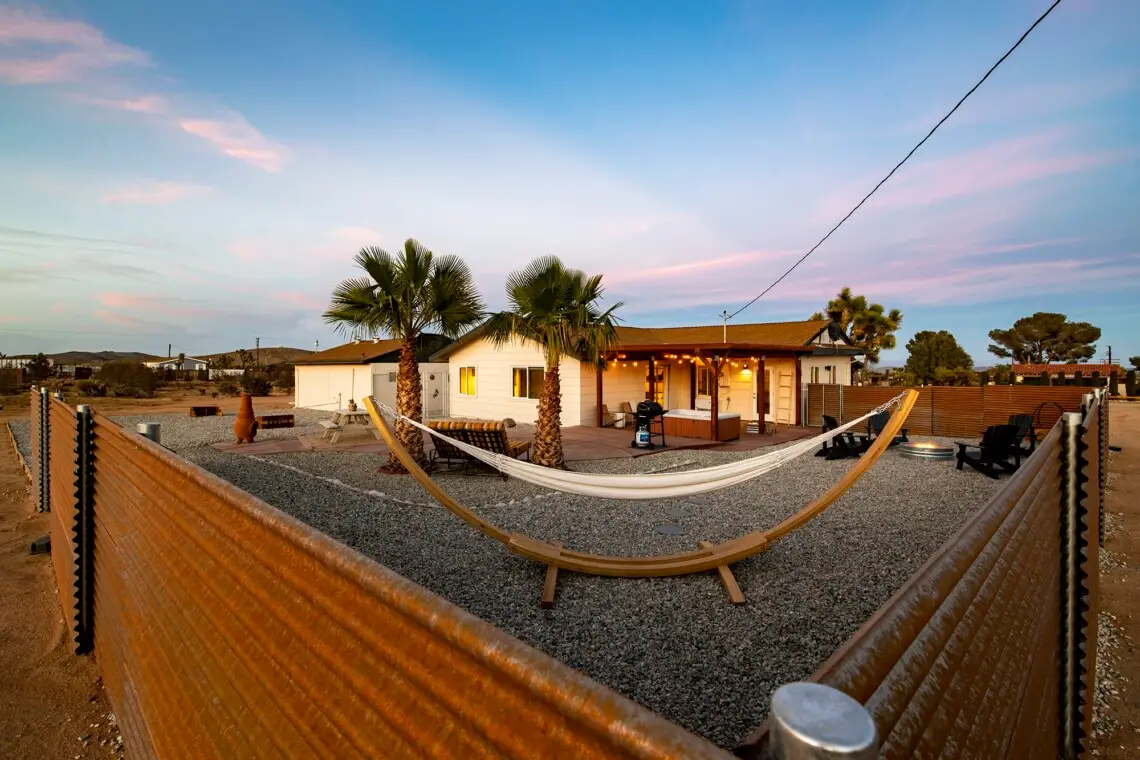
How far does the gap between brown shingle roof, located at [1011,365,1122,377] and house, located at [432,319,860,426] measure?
36364mm

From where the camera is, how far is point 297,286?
80.7 ft

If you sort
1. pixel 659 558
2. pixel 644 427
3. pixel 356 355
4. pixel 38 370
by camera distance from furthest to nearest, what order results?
pixel 38 370, pixel 356 355, pixel 644 427, pixel 659 558

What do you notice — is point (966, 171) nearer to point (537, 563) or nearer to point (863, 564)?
point (863, 564)

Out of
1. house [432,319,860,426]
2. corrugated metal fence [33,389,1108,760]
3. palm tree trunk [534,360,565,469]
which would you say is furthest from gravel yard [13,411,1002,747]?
house [432,319,860,426]

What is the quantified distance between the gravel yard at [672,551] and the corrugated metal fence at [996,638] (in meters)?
1.59

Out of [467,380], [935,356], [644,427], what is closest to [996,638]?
[644,427]

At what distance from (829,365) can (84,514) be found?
19.6 m

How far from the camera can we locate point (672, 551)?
5.50 meters

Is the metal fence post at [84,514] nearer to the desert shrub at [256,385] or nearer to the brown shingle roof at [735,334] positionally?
the brown shingle roof at [735,334]

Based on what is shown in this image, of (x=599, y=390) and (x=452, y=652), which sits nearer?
(x=452, y=652)

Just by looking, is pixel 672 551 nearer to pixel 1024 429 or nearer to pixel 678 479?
pixel 678 479

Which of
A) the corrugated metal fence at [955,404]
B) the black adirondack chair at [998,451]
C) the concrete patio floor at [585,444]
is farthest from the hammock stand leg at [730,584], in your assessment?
the corrugated metal fence at [955,404]

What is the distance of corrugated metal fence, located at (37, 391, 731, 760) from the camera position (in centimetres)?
56

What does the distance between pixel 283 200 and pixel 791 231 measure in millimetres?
15982
